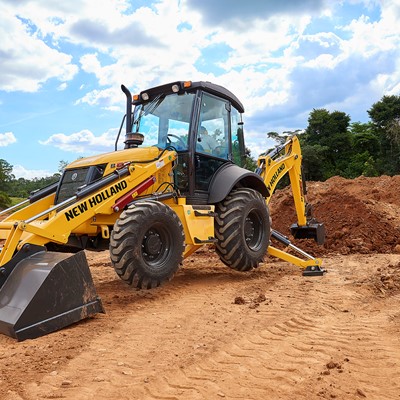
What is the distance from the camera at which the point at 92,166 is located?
248 inches

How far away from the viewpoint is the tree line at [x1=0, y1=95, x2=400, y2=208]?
3406cm

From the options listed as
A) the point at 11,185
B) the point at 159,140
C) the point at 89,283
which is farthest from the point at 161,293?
the point at 11,185

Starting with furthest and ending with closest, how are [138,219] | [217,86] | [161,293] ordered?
1. [217,86]
2. [161,293]
3. [138,219]

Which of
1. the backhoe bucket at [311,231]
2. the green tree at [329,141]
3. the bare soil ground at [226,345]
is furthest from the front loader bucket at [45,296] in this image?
the green tree at [329,141]

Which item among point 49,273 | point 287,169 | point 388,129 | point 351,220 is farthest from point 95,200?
point 388,129

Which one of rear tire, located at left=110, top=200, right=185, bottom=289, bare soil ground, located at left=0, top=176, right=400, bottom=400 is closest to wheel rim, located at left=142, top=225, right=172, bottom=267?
rear tire, located at left=110, top=200, right=185, bottom=289

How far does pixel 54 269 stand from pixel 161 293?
1.90 metres

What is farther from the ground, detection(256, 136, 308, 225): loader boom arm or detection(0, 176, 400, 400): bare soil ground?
detection(256, 136, 308, 225): loader boom arm

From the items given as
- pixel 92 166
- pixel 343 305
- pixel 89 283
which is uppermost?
pixel 92 166

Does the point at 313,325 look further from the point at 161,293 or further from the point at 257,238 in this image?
the point at 257,238

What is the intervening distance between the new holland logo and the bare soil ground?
1107 mm

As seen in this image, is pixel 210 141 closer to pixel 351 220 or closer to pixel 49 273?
pixel 49 273

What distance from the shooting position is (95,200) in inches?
221

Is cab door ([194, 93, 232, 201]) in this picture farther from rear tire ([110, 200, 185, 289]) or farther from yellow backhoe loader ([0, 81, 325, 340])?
rear tire ([110, 200, 185, 289])
